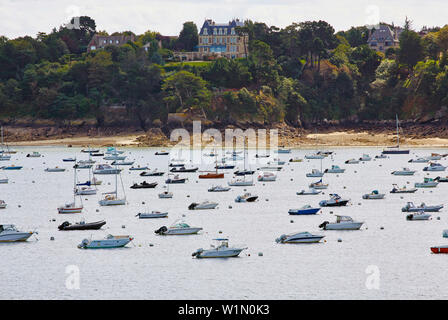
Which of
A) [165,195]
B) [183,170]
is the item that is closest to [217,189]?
[165,195]

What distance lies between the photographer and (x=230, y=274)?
64250 mm

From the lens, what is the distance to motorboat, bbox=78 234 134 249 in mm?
73188

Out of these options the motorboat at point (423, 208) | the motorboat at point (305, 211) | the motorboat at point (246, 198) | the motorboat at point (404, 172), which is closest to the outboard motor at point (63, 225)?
the motorboat at point (305, 211)

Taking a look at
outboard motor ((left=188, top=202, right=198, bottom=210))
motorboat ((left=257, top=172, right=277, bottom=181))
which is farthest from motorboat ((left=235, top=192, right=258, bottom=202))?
motorboat ((left=257, top=172, right=277, bottom=181))

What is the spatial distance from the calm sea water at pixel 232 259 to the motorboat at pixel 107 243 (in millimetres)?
930

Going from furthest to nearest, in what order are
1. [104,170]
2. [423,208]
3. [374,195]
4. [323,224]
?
[104,170], [374,195], [423,208], [323,224]

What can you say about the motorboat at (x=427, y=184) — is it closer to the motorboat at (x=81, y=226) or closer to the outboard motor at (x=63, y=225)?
the motorboat at (x=81, y=226)

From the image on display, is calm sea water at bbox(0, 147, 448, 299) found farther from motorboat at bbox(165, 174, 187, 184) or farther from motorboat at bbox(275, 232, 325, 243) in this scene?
motorboat at bbox(165, 174, 187, 184)

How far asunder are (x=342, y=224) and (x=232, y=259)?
15.4 m

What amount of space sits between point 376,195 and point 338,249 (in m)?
31.4

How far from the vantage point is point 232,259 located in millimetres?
68875

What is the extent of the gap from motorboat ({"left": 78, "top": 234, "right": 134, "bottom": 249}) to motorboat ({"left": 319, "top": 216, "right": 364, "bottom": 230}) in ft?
61.9

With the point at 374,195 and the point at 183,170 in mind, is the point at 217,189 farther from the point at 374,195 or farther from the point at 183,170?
the point at 183,170

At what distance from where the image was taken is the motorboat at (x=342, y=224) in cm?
7981
